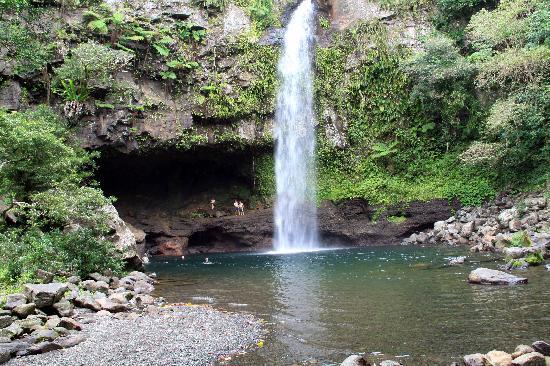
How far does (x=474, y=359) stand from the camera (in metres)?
6.00

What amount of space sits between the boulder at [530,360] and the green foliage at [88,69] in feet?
65.3

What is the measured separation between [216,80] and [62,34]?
7.72m

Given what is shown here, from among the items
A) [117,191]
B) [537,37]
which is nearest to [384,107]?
[537,37]

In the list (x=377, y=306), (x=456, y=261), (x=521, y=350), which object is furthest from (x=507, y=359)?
(x=456, y=261)

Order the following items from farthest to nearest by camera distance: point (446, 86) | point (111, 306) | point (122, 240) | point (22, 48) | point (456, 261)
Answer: point (446, 86) < point (22, 48) < point (122, 240) < point (456, 261) < point (111, 306)

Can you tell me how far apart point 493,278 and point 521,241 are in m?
5.43

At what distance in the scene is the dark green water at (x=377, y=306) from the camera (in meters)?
7.04

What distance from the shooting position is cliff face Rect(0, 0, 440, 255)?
74.0 feet

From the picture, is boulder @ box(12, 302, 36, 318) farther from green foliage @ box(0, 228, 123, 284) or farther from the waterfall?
the waterfall

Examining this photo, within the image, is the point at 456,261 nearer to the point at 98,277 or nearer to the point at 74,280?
the point at 98,277

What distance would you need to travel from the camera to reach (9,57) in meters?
21.5

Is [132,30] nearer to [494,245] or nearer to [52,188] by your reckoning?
[52,188]

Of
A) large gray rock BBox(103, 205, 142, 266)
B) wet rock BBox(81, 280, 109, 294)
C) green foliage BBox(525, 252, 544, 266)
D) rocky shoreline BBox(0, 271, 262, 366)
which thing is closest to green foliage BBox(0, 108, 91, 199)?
large gray rock BBox(103, 205, 142, 266)

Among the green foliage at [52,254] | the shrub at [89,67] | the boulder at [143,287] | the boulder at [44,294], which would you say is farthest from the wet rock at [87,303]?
the shrub at [89,67]
